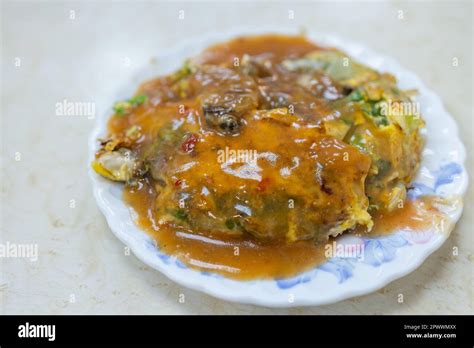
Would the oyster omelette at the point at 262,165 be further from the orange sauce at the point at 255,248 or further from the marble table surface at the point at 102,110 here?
the marble table surface at the point at 102,110

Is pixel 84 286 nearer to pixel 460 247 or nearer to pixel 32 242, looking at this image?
pixel 32 242

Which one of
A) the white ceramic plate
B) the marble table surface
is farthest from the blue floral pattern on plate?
the marble table surface

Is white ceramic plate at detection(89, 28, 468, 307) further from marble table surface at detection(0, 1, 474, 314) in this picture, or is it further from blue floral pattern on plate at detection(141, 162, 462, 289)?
marble table surface at detection(0, 1, 474, 314)

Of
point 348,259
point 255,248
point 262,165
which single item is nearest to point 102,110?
point 262,165

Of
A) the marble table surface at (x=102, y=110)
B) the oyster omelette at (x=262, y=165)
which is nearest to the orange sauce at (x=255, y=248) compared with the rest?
the oyster omelette at (x=262, y=165)

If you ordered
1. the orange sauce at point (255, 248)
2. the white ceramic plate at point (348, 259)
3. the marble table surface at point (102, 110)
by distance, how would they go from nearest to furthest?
the white ceramic plate at point (348, 259), the orange sauce at point (255, 248), the marble table surface at point (102, 110)
